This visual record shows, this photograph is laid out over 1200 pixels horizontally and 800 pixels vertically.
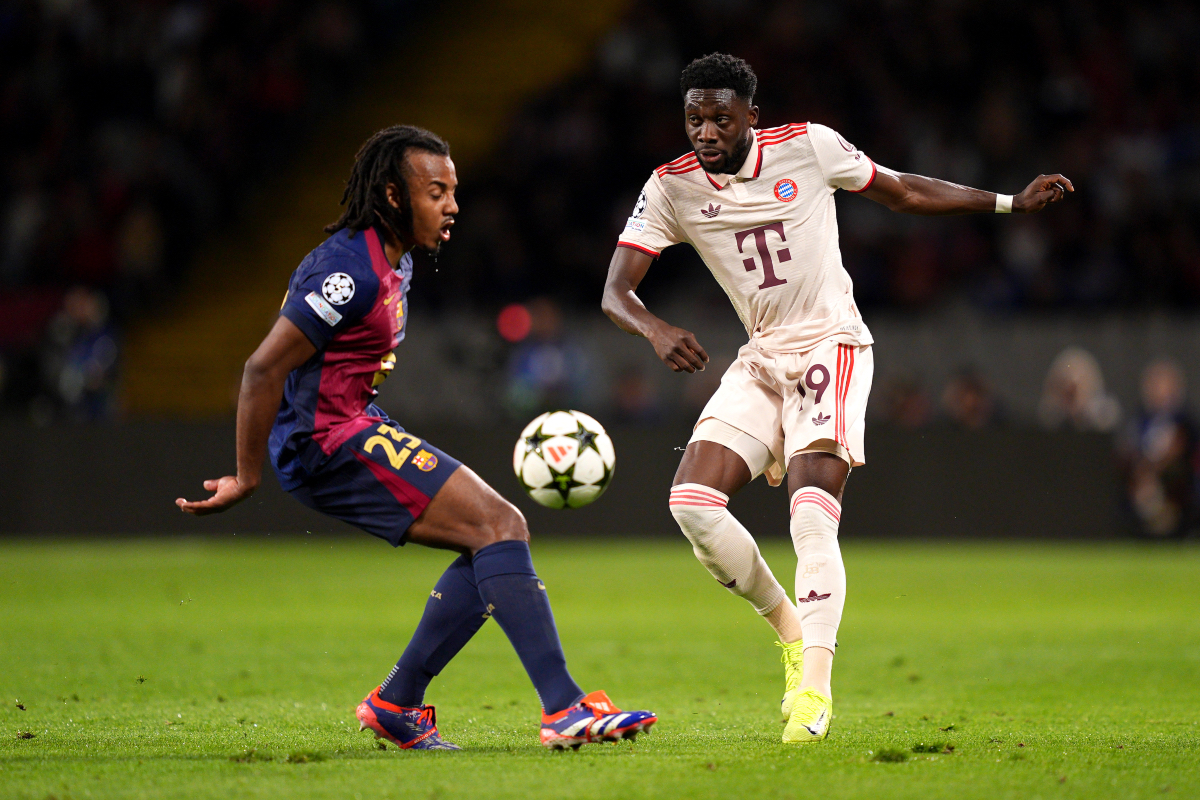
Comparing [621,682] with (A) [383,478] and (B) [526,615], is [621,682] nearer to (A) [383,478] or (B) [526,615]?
(B) [526,615]

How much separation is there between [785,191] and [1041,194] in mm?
1022

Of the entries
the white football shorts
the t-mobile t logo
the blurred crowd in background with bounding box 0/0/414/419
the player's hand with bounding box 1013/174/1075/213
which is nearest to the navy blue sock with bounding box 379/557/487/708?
the white football shorts

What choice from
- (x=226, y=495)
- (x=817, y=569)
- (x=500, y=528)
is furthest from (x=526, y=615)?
(x=817, y=569)

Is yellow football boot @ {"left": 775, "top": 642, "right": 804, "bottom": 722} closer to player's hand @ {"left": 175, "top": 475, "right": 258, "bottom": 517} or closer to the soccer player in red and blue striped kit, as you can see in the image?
the soccer player in red and blue striped kit

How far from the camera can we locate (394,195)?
5113mm

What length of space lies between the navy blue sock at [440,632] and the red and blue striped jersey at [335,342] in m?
0.66

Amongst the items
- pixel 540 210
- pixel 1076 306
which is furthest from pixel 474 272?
Answer: pixel 1076 306

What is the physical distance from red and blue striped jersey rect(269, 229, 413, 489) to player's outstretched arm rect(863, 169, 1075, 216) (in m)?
2.04

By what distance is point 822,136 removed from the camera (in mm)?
5867

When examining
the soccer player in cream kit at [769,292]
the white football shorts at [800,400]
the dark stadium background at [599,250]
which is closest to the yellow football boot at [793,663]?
the soccer player in cream kit at [769,292]

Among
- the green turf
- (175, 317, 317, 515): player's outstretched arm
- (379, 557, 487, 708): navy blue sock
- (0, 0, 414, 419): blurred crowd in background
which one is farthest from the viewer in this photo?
(0, 0, 414, 419): blurred crowd in background

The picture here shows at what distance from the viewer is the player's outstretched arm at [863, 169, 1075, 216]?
5.75 m

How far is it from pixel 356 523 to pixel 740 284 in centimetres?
193

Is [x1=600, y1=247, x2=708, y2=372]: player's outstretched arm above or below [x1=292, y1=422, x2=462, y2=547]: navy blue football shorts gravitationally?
above
